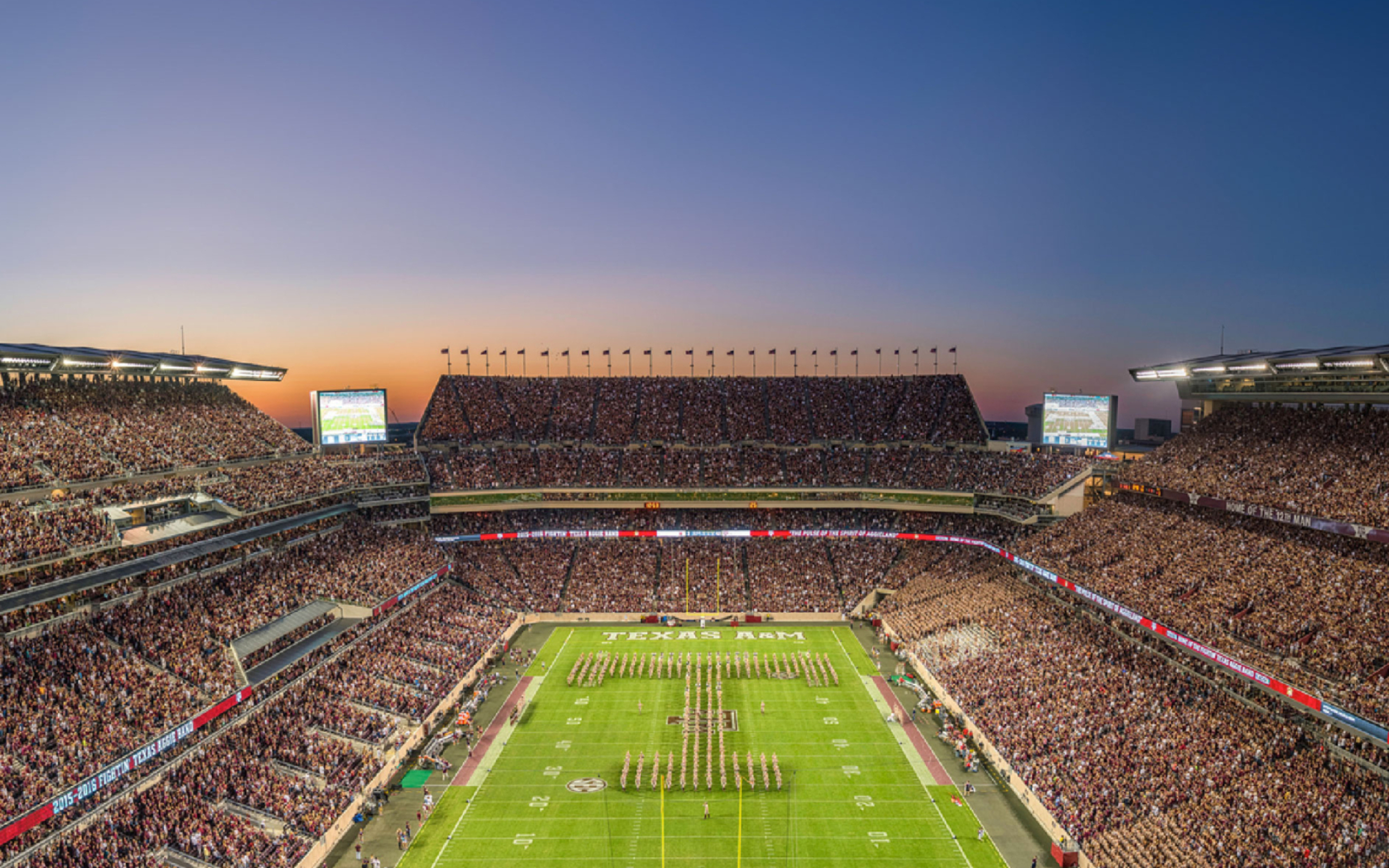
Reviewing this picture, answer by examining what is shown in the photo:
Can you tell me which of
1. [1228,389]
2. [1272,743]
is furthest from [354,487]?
[1228,389]

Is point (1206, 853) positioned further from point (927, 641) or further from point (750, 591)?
point (750, 591)

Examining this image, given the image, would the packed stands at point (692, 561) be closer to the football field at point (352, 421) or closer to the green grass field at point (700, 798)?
the football field at point (352, 421)

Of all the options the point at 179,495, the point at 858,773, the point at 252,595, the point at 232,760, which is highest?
the point at 179,495

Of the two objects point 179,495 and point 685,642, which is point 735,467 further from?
point 179,495

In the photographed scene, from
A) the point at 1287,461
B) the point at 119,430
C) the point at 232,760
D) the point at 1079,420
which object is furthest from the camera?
the point at 1079,420

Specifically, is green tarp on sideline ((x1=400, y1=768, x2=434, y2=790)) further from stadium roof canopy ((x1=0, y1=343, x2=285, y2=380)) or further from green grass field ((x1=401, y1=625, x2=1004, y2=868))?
stadium roof canopy ((x1=0, y1=343, x2=285, y2=380))

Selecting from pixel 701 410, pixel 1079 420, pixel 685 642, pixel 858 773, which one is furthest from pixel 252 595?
pixel 1079 420
